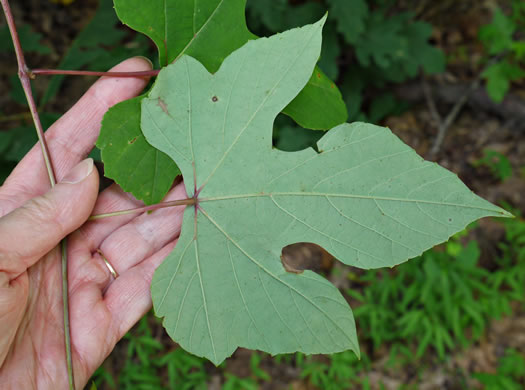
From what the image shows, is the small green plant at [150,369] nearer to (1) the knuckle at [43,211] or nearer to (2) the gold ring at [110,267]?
(2) the gold ring at [110,267]

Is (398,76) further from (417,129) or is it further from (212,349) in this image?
(212,349)

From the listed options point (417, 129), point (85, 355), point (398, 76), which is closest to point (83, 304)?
point (85, 355)

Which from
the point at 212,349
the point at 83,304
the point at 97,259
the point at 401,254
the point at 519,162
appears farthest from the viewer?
the point at 519,162

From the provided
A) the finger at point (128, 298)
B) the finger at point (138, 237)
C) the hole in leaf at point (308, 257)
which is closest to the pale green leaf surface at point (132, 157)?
the finger at point (138, 237)

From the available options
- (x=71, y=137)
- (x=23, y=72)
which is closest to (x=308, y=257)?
(x=71, y=137)

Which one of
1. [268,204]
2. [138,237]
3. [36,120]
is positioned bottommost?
[138,237]

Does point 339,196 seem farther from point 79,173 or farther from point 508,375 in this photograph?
point 508,375
